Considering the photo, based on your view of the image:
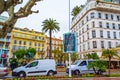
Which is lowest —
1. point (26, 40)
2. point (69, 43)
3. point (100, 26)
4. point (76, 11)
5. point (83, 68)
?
point (83, 68)

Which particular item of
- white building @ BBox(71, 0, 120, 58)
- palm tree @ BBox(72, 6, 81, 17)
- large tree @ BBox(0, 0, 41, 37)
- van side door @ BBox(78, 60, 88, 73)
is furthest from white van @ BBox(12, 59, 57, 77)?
palm tree @ BBox(72, 6, 81, 17)

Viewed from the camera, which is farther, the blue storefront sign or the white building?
the white building

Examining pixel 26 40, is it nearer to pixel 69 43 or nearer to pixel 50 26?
pixel 50 26

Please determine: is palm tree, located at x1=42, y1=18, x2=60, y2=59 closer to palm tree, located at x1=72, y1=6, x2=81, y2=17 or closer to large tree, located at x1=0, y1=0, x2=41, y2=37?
palm tree, located at x1=72, y1=6, x2=81, y2=17

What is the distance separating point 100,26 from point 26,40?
40040 mm

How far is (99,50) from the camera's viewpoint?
172 feet

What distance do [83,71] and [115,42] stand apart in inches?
1265

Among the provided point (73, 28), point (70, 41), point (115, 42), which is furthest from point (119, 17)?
point (70, 41)

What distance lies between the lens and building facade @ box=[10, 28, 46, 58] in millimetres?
80600

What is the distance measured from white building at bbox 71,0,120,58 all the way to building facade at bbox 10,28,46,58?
32.5 meters

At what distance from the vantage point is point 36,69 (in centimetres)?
2305

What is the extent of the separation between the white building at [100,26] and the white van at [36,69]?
3042 cm

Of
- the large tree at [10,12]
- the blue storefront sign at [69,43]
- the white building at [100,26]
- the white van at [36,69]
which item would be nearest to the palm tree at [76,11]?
the white building at [100,26]

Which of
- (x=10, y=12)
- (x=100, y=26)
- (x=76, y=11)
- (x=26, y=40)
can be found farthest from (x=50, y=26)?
(x=10, y=12)
